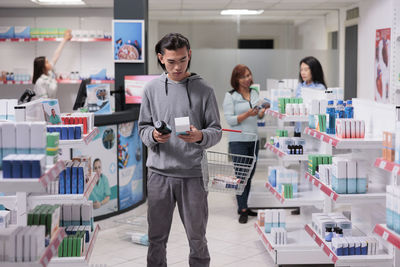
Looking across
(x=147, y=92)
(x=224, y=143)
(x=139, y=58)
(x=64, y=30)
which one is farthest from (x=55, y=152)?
(x=64, y=30)

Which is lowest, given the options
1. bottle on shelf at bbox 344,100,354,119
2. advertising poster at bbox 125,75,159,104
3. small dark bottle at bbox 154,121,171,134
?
small dark bottle at bbox 154,121,171,134

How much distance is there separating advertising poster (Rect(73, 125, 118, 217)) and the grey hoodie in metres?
2.52

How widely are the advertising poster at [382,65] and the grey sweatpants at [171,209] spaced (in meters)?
5.76

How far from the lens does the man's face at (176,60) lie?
334 cm

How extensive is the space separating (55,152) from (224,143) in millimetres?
7080

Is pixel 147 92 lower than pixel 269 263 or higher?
higher

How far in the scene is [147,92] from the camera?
11.5ft

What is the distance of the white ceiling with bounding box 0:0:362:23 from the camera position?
9.53 meters

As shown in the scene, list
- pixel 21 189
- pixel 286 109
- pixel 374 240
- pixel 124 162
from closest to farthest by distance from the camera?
pixel 21 189 < pixel 374 240 < pixel 286 109 < pixel 124 162

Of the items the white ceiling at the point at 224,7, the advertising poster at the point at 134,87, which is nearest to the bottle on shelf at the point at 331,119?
the advertising poster at the point at 134,87

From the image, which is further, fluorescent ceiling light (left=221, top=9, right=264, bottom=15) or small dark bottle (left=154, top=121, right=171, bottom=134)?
fluorescent ceiling light (left=221, top=9, right=264, bottom=15)

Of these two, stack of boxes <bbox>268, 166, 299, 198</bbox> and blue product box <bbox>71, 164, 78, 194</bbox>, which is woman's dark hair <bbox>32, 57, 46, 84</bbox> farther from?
blue product box <bbox>71, 164, 78, 194</bbox>

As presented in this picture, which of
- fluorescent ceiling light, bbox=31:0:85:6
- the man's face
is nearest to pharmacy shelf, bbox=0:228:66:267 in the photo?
the man's face

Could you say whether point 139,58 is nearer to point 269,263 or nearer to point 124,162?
point 124,162
